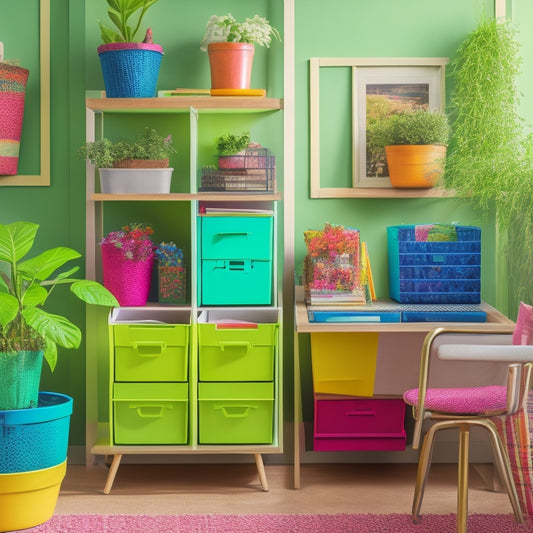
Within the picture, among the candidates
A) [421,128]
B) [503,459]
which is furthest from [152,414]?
[421,128]

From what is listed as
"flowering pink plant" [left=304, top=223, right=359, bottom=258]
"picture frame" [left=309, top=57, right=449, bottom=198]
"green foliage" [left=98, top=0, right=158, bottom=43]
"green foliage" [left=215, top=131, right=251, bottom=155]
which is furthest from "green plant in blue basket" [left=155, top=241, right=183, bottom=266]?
"green foliage" [left=98, top=0, right=158, bottom=43]

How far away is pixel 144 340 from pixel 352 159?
125cm

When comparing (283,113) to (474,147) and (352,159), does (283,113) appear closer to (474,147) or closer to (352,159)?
(352,159)

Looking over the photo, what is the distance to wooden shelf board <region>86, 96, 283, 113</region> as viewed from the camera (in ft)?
11.5

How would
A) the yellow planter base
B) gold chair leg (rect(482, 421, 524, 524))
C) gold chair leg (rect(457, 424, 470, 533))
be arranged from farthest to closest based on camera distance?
1. the yellow planter base
2. gold chair leg (rect(482, 421, 524, 524))
3. gold chair leg (rect(457, 424, 470, 533))

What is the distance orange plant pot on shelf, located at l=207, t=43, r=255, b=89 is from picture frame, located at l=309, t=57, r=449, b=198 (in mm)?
357

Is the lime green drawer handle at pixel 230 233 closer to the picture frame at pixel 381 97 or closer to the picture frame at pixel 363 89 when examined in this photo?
the picture frame at pixel 363 89

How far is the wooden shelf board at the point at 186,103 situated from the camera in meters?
3.52

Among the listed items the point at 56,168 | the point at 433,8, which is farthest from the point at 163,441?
the point at 433,8

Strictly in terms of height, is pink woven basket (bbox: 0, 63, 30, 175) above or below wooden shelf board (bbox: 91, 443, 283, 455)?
above

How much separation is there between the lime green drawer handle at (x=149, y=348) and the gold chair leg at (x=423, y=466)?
1.13 metres

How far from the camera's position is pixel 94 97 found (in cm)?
369

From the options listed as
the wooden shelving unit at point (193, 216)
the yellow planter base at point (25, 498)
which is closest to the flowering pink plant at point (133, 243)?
the wooden shelving unit at point (193, 216)

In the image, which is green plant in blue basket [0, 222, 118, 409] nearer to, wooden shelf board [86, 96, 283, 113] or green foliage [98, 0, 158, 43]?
wooden shelf board [86, 96, 283, 113]
